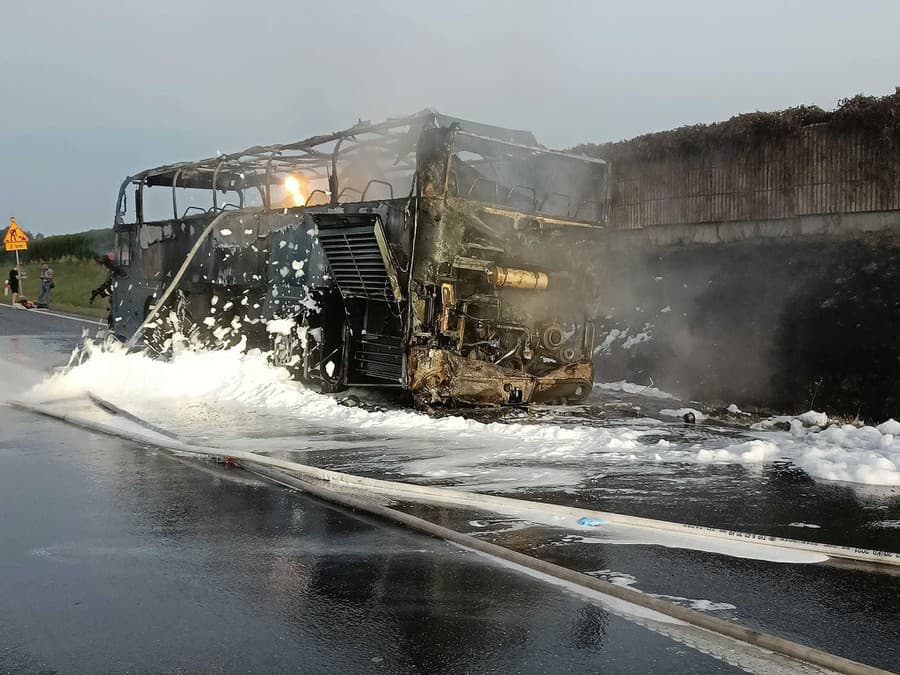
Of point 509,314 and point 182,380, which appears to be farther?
point 182,380

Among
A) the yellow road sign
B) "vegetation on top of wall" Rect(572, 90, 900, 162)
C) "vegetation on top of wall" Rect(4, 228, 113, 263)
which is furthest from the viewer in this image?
"vegetation on top of wall" Rect(4, 228, 113, 263)

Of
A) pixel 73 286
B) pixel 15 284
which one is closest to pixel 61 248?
pixel 73 286

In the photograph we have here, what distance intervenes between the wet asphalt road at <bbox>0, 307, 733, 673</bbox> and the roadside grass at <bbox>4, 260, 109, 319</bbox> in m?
24.7

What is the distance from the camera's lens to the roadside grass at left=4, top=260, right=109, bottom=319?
3326 centimetres

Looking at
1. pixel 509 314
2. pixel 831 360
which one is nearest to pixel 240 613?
pixel 509 314

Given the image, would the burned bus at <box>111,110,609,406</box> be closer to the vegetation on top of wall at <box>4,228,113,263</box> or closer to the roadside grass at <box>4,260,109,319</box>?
the roadside grass at <box>4,260,109,319</box>

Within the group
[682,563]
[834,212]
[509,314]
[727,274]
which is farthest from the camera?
[727,274]

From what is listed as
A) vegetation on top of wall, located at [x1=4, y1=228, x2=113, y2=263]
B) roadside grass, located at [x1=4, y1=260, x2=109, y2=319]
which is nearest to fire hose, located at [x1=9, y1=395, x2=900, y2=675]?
roadside grass, located at [x1=4, y1=260, x2=109, y2=319]

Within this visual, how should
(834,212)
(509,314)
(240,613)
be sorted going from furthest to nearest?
(834,212)
(509,314)
(240,613)

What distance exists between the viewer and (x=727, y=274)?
15.9m

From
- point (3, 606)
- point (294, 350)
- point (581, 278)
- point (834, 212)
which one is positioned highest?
point (834, 212)

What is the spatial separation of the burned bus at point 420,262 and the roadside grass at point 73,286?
16.9 m

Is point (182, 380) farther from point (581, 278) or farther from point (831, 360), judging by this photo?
point (831, 360)

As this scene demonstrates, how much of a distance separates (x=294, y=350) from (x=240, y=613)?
9.04 m
